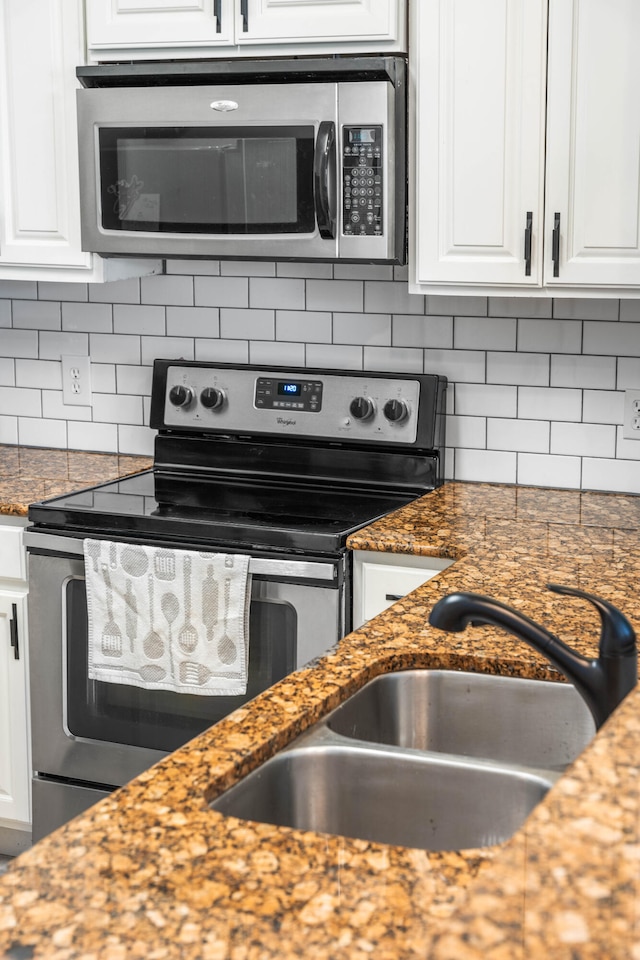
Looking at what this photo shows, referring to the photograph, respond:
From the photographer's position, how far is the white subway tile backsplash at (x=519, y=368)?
2842mm

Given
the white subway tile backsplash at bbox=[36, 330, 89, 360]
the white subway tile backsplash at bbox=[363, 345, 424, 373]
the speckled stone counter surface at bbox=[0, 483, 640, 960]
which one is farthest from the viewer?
the white subway tile backsplash at bbox=[36, 330, 89, 360]

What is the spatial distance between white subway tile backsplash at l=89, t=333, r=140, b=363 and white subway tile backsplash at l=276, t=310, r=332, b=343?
16.9 inches

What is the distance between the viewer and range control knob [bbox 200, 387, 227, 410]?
9.93 feet

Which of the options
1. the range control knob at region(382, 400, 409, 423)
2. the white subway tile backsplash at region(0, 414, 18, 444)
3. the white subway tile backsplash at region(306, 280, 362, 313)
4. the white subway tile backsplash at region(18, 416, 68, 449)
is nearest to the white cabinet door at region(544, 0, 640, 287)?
the range control knob at region(382, 400, 409, 423)

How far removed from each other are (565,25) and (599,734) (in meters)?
1.67

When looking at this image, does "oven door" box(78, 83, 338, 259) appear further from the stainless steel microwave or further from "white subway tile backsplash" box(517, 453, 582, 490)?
"white subway tile backsplash" box(517, 453, 582, 490)

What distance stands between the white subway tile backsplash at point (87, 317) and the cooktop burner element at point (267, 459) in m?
0.26

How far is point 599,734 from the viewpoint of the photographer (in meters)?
1.22

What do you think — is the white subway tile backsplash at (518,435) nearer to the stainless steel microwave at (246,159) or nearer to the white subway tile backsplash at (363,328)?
the white subway tile backsplash at (363,328)

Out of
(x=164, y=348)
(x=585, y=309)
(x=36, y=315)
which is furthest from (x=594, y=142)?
(x=36, y=315)

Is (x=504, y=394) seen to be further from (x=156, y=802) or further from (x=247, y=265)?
(x=156, y=802)

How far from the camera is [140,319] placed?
3.21 metres

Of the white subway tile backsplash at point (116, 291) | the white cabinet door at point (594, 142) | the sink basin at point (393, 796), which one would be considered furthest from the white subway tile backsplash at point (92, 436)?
the sink basin at point (393, 796)

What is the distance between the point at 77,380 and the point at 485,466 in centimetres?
119
